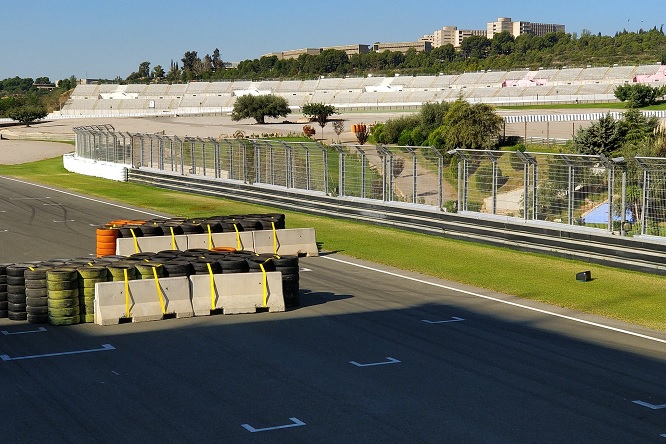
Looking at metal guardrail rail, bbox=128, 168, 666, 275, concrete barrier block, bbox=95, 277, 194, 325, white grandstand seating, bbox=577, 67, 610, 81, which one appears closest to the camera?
concrete barrier block, bbox=95, 277, 194, 325

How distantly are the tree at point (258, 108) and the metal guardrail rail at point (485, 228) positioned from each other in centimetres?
6512

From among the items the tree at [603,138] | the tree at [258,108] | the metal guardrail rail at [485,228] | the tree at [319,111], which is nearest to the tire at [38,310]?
the metal guardrail rail at [485,228]

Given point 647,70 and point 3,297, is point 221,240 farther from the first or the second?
point 647,70

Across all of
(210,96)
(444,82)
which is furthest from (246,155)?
(210,96)

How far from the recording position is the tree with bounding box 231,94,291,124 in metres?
100

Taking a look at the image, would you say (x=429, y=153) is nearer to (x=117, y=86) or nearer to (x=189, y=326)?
(x=189, y=326)

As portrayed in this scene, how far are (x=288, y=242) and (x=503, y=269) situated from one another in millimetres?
4732

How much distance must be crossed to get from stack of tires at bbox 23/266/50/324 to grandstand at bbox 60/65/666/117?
97885 millimetres

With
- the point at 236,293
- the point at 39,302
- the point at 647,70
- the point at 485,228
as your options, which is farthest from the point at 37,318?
the point at 647,70

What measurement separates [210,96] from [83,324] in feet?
441

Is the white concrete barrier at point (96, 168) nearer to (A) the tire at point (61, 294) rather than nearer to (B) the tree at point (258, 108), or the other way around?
(A) the tire at point (61, 294)

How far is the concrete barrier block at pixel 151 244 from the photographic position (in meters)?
19.0

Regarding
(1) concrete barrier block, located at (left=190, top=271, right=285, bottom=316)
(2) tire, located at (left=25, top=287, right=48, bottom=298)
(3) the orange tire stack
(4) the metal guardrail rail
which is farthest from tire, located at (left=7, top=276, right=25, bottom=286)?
(4) the metal guardrail rail

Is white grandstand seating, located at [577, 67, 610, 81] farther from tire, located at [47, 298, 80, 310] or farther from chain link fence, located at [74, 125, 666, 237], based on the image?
tire, located at [47, 298, 80, 310]
